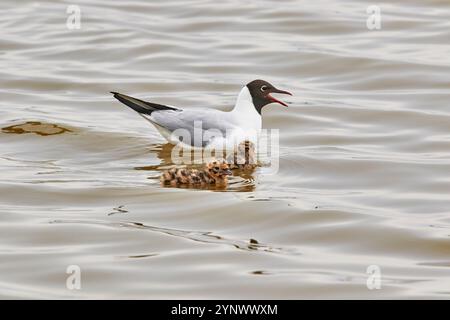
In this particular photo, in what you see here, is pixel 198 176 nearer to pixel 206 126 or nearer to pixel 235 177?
pixel 235 177

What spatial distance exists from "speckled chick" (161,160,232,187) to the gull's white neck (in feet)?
5.88

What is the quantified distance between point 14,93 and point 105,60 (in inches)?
86.7

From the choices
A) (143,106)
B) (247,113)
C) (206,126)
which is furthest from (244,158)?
(143,106)

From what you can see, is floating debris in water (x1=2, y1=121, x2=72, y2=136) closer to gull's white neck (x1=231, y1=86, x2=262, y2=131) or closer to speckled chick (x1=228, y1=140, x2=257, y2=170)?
gull's white neck (x1=231, y1=86, x2=262, y2=131)

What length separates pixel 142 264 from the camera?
8.35 metres

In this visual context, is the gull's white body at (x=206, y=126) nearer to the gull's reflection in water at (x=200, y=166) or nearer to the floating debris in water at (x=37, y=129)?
the gull's reflection in water at (x=200, y=166)

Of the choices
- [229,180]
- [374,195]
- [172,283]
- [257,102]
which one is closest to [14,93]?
[257,102]

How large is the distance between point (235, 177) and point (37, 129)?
2.96 metres

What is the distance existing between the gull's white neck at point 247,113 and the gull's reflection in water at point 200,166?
25.8 inches

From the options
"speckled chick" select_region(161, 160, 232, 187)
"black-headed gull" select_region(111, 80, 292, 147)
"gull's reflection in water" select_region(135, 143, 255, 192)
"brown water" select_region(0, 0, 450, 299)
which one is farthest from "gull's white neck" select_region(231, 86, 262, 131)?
"speckled chick" select_region(161, 160, 232, 187)

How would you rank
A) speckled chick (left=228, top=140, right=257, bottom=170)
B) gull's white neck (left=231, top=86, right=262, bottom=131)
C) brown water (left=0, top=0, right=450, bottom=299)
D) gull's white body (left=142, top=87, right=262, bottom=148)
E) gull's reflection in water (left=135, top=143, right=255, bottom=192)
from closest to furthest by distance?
brown water (left=0, top=0, right=450, bottom=299), gull's reflection in water (left=135, top=143, right=255, bottom=192), speckled chick (left=228, top=140, right=257, bottom=170), gull's white body (left=142, top=87, right=262, bottom=148), gull's white neck (left=231, top=86, right=262, bottom=131)

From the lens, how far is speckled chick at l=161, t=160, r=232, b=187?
34.3 feet

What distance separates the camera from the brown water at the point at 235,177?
27.1 ft

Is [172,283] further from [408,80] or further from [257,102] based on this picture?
[408,80]
